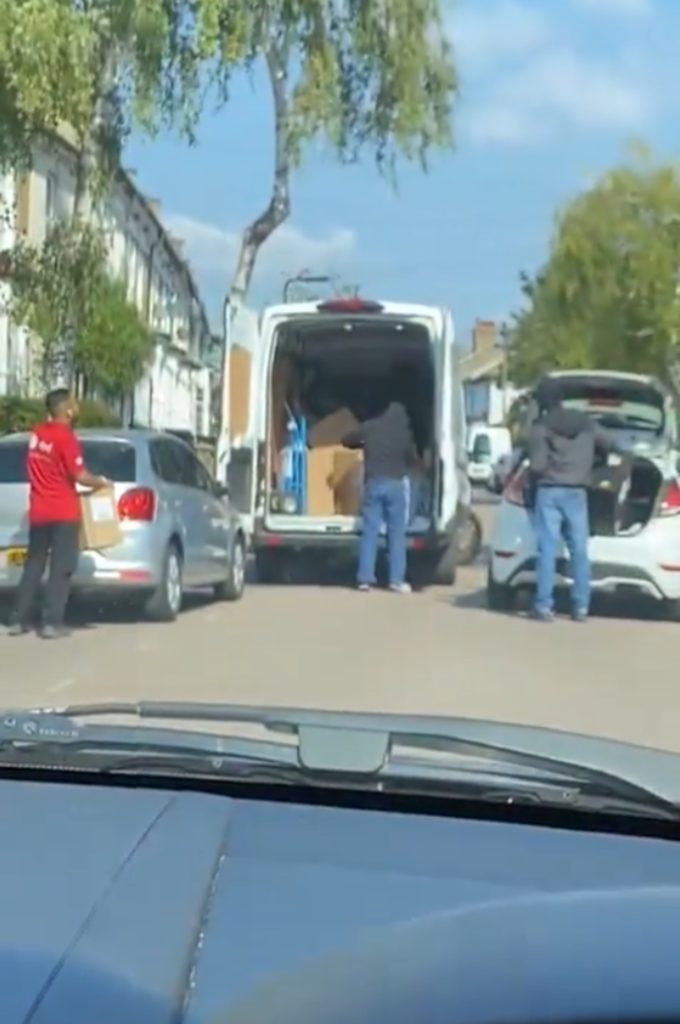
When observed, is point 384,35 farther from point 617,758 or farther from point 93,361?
point 617,758

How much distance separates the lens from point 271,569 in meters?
20.3

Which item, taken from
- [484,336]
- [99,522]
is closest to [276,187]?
[99,522]

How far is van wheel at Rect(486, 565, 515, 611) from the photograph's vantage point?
55.7 feet

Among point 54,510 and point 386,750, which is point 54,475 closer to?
point 54,510

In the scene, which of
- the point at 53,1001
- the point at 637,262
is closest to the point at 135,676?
the point at 53,1001

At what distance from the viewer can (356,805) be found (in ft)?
10.6

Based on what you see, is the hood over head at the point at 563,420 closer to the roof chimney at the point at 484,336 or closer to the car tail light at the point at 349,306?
the car tail light at the point at 349,306

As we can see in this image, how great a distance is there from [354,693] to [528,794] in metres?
8.41

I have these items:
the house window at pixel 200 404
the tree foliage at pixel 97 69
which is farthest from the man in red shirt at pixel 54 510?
the house window at pixel 200 404

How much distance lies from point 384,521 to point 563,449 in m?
2.88

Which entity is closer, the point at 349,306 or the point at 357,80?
the point at 349,306

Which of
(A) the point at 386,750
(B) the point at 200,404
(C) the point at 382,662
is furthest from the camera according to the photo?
(B) the point at 200,404

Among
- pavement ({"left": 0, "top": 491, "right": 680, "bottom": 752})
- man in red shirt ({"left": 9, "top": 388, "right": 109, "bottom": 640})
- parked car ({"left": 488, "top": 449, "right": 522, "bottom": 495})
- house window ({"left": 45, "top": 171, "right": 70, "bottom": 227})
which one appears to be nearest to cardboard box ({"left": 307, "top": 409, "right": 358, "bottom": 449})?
parked car ({"left": 488, "top": 449, "right": 522, "bottom": 495})

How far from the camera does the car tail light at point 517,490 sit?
16516mm
